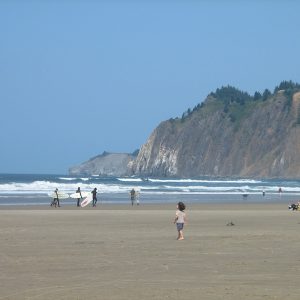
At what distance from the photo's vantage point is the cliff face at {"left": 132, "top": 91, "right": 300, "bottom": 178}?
550 feet

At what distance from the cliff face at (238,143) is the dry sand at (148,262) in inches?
5616

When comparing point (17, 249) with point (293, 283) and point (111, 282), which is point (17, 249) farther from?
point (293, 283)

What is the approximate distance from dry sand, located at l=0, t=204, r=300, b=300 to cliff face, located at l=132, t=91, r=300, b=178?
142658mm

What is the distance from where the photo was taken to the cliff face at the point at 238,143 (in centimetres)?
16775

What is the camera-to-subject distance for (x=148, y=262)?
1427 cm

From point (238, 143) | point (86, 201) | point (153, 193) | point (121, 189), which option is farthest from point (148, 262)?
point (238, 143)

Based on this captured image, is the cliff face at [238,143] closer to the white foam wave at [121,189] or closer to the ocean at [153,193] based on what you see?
the ocean at [153,193]

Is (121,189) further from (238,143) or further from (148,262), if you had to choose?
(238,143)

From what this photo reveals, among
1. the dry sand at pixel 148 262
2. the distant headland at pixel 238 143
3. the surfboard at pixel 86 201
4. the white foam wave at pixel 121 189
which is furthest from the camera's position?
the distant headland at pixel 238 143

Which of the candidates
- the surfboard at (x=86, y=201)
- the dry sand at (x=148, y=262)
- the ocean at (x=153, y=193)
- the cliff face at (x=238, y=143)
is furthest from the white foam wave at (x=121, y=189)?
the cliff face at (x=238, y=143)

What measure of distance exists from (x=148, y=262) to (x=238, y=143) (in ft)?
545

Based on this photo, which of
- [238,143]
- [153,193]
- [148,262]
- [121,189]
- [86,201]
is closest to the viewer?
[148,262]

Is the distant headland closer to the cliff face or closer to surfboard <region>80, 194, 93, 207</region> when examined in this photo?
the cliff face

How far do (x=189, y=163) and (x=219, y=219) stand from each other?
16042 cm
